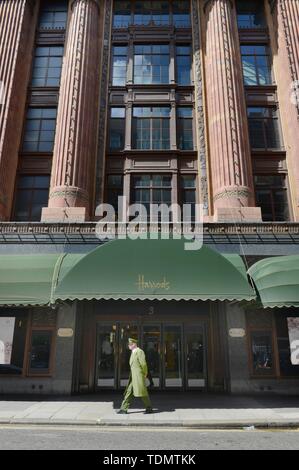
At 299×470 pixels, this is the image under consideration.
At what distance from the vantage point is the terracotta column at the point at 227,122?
1453cm

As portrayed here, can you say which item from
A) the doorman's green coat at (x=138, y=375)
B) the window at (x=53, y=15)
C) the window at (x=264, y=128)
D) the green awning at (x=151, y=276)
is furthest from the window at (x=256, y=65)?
the doorman's green coat at (x=138, y=375)

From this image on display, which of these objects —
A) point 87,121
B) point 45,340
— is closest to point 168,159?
point 87,121

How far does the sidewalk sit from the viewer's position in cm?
854

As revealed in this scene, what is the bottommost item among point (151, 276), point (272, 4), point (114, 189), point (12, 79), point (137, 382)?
point (137, 382)

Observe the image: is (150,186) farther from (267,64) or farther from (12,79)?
(267,64)

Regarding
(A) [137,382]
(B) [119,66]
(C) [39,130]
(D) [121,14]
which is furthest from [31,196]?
(D) [121,14]

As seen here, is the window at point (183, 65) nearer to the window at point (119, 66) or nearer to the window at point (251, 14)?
the window at point (119, 66)

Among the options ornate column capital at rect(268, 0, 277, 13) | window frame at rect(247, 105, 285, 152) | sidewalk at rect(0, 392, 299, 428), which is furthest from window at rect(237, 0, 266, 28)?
sidewalk at rect(0, 392, 299, 428)

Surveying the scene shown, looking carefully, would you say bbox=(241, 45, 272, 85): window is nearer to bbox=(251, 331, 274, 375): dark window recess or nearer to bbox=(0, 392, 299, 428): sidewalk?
bbox=(251, 331, 274, 375): dark window recess

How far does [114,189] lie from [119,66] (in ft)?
23.9

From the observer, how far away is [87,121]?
1617cm

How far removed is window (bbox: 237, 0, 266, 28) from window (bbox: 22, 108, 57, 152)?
11827 millimetres

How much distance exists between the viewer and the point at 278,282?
10.9 metres

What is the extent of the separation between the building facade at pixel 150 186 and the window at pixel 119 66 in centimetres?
9
